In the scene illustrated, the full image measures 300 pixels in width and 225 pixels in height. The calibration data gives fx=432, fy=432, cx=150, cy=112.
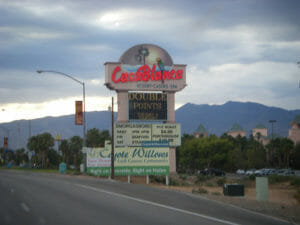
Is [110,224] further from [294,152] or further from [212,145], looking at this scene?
[294,152]

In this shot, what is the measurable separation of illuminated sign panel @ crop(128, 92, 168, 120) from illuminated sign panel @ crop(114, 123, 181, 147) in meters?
2.01

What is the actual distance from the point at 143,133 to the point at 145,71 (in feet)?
24.8

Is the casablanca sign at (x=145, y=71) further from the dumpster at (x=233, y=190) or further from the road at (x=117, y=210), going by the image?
the road at (x=117, y=210)

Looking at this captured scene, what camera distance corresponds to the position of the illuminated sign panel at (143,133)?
144 ft

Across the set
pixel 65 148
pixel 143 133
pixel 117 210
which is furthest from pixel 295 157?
pixel 117 210

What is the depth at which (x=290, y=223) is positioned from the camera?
583 inches

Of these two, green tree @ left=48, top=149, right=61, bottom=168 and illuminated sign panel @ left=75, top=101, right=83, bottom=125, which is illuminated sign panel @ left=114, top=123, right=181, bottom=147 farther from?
green tree @ left=48, top=149, right=61, bottom=168

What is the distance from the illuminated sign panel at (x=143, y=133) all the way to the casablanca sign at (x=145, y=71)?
15.9 feet

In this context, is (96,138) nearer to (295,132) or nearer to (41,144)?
(41,144)

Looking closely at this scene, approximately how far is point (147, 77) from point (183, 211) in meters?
32.7

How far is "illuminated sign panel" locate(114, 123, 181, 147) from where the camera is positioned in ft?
144

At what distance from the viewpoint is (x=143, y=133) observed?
45.0 m

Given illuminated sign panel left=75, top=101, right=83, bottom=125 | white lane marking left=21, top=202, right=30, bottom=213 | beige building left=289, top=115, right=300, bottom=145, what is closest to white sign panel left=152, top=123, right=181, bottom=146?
illuminated sign panel left=75, top=101, right=83, bottom=125

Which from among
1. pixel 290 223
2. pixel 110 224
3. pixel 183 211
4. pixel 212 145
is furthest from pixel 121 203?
pixel 212 145
